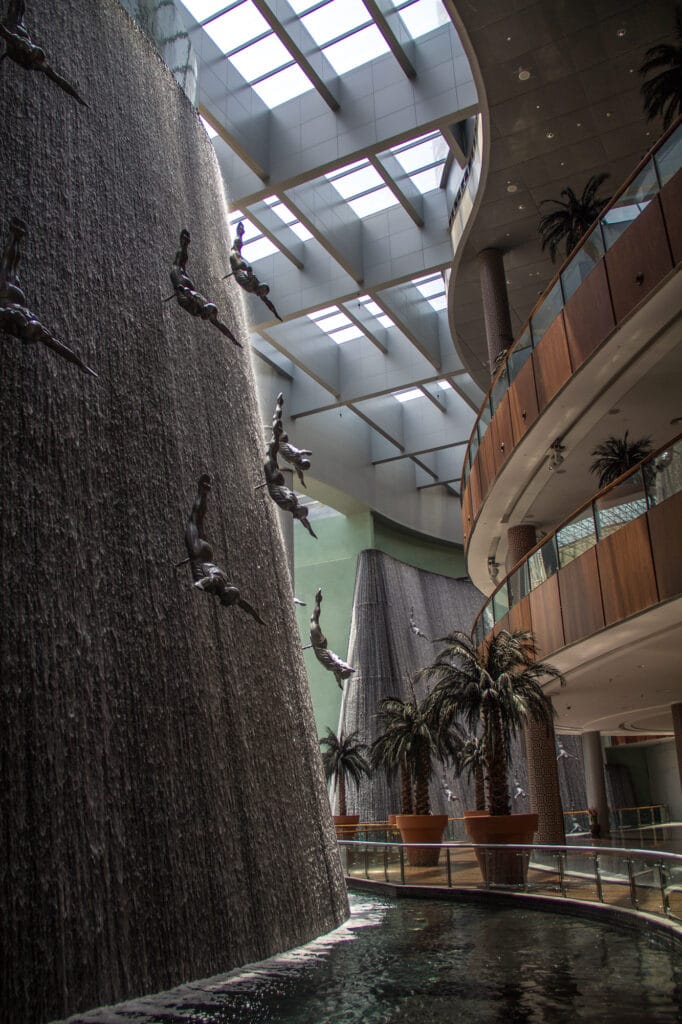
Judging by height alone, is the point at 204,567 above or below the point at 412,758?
above

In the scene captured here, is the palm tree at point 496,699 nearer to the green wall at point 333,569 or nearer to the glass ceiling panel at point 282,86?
the glass ceiling panel at point 282,86

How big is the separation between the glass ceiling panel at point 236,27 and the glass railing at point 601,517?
1210cm

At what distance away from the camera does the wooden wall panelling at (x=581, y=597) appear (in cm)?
1260

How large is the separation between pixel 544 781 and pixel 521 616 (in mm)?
3391

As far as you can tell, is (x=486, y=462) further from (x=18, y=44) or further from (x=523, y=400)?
(x=18, y=44)

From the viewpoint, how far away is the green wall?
112 ft

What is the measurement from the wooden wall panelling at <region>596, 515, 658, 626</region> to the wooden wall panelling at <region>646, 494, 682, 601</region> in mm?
161

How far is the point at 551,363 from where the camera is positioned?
47.4ft

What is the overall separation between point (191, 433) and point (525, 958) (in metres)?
7.00

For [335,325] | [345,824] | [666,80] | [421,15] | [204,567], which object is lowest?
[345,824]

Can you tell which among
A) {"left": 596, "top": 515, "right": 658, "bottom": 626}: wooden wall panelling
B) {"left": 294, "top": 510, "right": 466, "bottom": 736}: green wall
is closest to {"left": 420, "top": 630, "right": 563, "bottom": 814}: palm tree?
{"left": 596, "top": 515, "right": 658, "bottom": 626}: wooden wall panelling

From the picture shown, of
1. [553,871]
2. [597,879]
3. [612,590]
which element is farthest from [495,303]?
[597,879]

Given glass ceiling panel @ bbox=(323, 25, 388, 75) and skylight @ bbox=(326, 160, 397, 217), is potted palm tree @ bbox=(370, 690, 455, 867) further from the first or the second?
glass ceiling panel @ bbox=(323, 25, 388, 75)

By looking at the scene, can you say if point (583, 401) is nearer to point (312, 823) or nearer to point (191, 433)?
point (191, 433)
